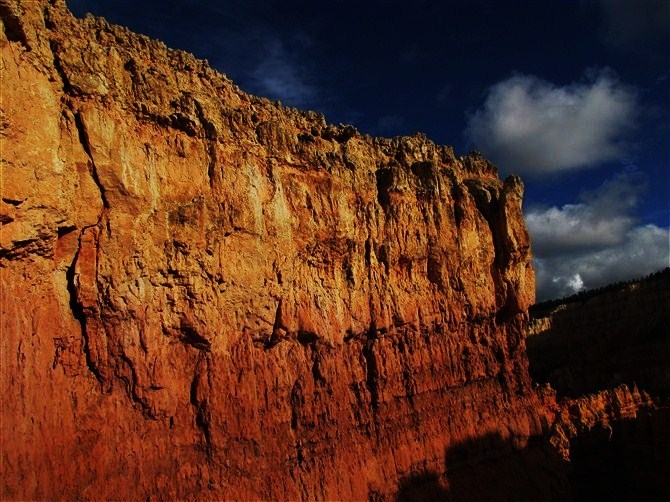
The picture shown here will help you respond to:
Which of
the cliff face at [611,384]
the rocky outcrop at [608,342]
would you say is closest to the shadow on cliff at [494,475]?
the cliff face at [611,384]

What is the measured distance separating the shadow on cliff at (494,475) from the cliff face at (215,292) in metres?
0.36

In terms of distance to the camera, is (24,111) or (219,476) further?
(219,476)

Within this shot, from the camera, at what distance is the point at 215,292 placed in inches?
663

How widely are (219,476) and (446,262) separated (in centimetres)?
1381

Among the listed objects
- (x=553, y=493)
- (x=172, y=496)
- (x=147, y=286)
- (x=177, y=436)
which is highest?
(x=147, y=286)

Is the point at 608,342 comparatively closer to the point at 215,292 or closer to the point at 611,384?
the point at 611,384

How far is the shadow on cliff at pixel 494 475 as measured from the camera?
838 inches

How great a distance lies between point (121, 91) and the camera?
15711 mm

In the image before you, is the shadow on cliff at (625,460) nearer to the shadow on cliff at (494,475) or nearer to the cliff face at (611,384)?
the cliff face at (611,384)

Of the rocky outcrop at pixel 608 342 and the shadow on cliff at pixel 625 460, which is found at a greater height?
the rocky outcrop at pixel 608 342

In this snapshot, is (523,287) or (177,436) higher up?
(523,287)

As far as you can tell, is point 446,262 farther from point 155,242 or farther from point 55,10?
point 55,10

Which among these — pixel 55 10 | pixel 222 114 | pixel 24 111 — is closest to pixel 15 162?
pixel 24 111

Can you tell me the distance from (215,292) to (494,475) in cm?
1519
